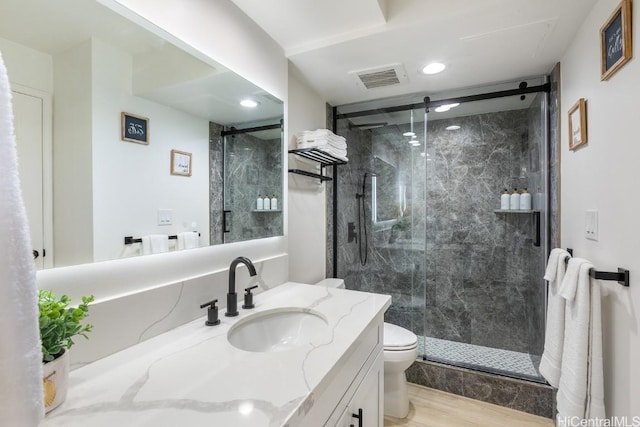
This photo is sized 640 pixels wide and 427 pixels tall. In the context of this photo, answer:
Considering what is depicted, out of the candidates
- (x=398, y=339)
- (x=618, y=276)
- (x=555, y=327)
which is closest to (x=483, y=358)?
(x=398, y=339)

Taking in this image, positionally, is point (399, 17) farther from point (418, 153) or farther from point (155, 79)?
point (418, 153)

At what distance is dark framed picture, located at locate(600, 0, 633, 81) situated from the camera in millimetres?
1067

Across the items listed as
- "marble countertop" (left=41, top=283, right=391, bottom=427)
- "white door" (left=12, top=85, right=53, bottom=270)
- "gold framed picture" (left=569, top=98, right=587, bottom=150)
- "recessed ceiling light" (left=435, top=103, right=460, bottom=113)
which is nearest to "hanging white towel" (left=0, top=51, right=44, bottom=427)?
"marble countertop" (left=41, top=283, right=391, bottom=427)

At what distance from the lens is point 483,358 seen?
246 cm

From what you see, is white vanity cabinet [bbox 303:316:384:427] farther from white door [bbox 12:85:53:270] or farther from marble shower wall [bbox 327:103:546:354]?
marble shower wall [bbox 327:103:546:354]

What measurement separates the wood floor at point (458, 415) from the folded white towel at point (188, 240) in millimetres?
1648

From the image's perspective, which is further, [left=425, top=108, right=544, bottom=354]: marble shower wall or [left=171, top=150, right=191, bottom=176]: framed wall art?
[left=425, top=108, right=544, bottom=354]: marble shower wall

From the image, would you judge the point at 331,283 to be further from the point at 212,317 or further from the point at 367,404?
A: the point at 212,317

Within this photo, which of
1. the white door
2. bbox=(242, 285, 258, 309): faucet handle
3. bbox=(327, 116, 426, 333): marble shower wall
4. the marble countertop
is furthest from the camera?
bbox=(327, 116, 426, 333): marble shower wall

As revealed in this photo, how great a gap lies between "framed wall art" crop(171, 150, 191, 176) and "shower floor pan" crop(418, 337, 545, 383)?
2216 millimetres

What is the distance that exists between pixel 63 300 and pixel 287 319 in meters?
0.83

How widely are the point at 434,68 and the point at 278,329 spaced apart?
1.84 m

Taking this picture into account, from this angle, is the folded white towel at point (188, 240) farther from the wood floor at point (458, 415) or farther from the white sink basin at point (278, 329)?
the wood floor at point (458, 415)

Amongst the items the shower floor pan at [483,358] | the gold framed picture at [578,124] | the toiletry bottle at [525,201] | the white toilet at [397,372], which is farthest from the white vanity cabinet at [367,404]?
the toiletry bottle at [525,201]
